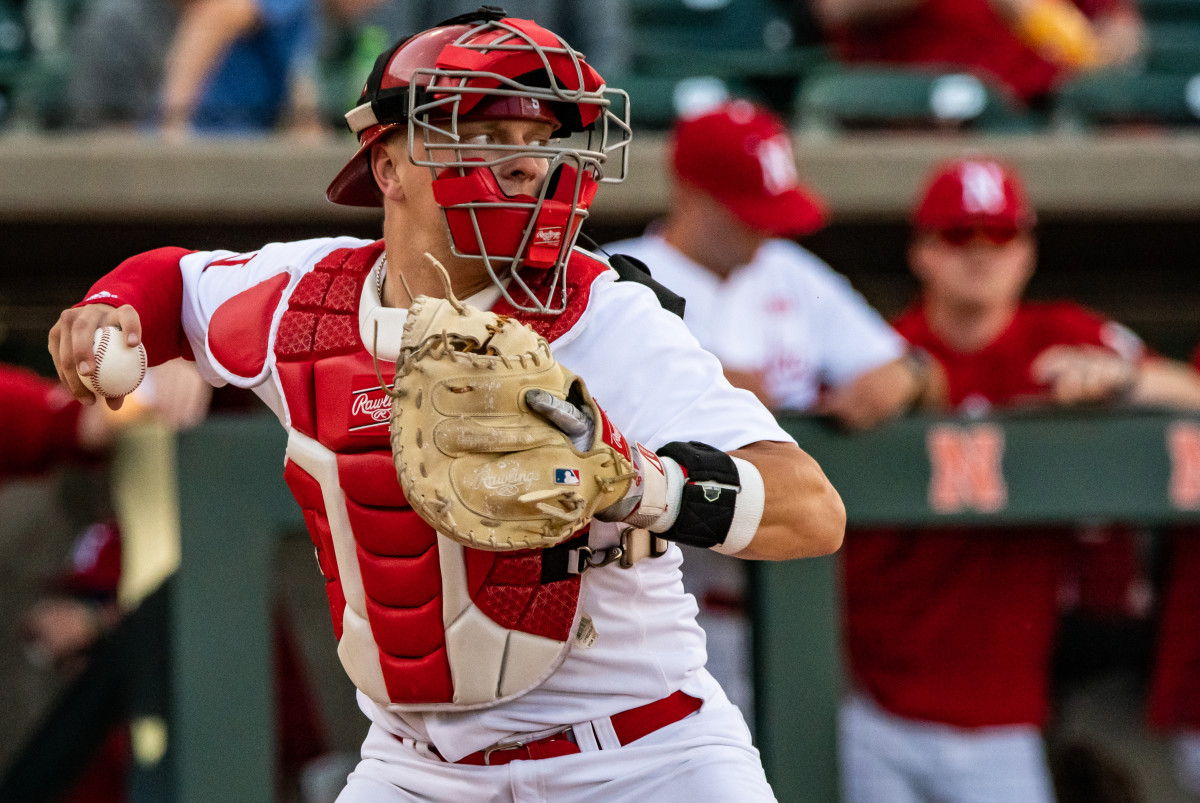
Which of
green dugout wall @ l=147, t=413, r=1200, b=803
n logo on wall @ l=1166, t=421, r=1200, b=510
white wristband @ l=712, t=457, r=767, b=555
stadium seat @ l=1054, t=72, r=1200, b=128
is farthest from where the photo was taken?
stadium seat @ l=1054, t=72, r=1200, b=128

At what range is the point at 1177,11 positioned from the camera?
614 centimetres

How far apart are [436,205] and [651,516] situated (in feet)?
1.74

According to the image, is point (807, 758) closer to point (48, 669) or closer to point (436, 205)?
point (436, 205)

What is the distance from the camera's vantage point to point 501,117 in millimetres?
1700

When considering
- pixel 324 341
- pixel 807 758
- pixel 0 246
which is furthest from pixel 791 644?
pixel 0 246

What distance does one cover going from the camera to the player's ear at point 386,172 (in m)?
1.85

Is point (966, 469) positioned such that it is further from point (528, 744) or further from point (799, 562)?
point (528, 744)

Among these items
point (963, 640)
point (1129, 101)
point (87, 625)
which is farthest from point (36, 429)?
point (1129, 101)

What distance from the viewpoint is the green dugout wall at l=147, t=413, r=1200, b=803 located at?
3141 millimetres

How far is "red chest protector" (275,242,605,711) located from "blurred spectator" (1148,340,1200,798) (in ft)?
7.49

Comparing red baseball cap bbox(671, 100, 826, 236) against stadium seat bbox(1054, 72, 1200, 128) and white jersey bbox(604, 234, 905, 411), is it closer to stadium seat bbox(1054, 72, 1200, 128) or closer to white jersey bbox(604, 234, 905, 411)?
white jersey bbox(604, 234, 905, 411)

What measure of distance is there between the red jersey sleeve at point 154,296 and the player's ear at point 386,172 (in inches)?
14.1

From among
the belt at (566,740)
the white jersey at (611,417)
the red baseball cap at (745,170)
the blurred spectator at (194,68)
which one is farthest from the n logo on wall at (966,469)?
the blurred spectator at (194,68)

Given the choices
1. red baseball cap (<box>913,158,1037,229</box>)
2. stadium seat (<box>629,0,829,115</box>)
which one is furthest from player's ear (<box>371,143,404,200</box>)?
stadium seat (<box>629,0,829,115</box>)
